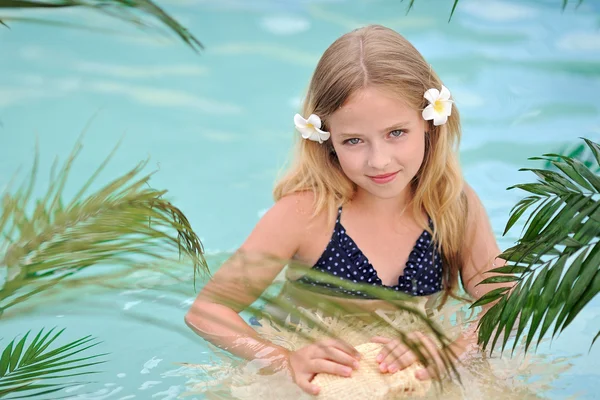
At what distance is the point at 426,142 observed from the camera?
7.58 feet

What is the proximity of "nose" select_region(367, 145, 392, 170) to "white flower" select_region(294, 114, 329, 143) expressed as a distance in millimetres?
195

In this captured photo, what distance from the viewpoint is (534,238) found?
1.17m

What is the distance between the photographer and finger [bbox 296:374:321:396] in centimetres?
179

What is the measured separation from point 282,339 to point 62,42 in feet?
10.00

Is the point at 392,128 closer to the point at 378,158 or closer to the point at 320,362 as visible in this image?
the point at 378,158

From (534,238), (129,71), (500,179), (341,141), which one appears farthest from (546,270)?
(129,71)

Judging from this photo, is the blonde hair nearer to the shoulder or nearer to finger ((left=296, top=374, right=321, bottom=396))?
the shoulder

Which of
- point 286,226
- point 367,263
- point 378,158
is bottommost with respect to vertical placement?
point 367,263

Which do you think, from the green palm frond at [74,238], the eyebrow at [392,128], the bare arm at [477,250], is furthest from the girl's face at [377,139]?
the green palm frond at [74,238]

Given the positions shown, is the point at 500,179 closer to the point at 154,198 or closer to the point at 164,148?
the point at 164,148

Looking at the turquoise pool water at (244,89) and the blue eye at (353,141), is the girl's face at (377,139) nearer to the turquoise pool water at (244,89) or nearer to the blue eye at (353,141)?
the blue eye at (353,141)

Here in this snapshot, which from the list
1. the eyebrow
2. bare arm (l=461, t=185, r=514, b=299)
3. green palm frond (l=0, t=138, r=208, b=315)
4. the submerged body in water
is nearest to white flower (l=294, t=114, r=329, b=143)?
the eyebrow

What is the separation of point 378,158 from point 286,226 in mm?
434

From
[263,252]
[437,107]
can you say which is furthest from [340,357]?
[437,107]
